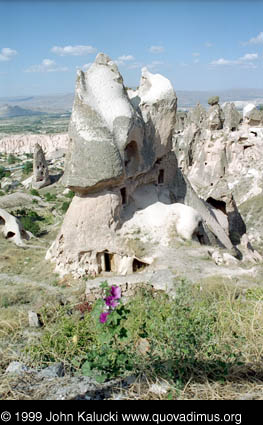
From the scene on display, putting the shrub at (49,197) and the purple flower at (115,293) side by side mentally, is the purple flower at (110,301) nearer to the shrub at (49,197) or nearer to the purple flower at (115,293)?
the purple flower at (115,293)

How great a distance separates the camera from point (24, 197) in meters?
24.9

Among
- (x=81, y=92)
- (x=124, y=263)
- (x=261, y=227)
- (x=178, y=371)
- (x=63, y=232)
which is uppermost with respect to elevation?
(x=81, y=92)

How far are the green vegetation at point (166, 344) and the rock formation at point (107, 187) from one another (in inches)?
170

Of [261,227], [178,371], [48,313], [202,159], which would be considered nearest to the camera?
[178,371]

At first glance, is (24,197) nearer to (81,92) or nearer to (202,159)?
(202,159)

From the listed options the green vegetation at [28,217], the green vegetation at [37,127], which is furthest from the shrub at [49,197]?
the green vegetation at [37,127]

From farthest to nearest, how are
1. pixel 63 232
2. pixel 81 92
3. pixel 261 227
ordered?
pixel 261 227
pixel 63 232
pixel 81 92

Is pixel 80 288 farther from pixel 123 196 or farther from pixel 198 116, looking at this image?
pixel 198 116

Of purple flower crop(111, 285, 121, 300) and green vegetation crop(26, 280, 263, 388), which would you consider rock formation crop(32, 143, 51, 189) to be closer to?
green vegetation crop(26, 280, 263, 388)

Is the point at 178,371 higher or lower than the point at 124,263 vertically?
higher

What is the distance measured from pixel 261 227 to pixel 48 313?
12767mm

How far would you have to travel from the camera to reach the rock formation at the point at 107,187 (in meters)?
8.36

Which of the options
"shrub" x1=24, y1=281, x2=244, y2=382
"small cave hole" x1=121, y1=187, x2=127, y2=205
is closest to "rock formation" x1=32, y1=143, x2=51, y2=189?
"small cave hole" x1=121, y1=187, x2=127, y2=205
